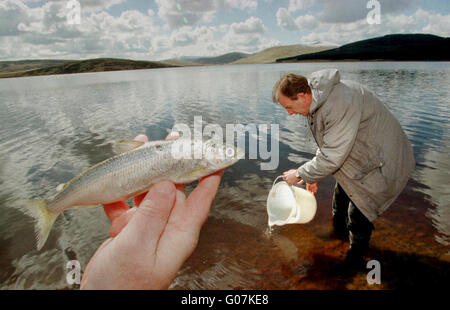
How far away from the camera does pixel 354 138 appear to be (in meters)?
3.43

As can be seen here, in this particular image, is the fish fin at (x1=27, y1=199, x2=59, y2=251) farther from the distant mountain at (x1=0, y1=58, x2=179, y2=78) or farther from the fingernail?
the distant mountain at (x1=0, y1=58, x2=179, y2=78)

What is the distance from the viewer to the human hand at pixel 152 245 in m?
1.77

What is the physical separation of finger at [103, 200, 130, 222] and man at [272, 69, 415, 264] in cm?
281

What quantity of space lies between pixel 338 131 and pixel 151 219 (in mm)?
2833

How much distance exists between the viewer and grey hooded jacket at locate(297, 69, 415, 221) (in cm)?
343

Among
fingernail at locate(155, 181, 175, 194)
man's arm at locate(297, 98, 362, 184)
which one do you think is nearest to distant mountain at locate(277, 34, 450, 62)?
man's arm at locate(297, 98, 362, 184)

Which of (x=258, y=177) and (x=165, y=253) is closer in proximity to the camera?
(x=165, y=253)

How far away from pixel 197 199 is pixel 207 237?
12.0 feet

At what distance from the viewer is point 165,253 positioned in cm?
195

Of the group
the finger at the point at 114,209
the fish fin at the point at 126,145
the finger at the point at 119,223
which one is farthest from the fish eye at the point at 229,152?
the finger at the point at 114,209

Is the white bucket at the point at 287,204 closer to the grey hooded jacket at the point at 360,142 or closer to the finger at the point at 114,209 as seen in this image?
the grey hooded jacket at the point at 360,142

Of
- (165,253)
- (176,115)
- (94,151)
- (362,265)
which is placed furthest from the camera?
(176,115)
